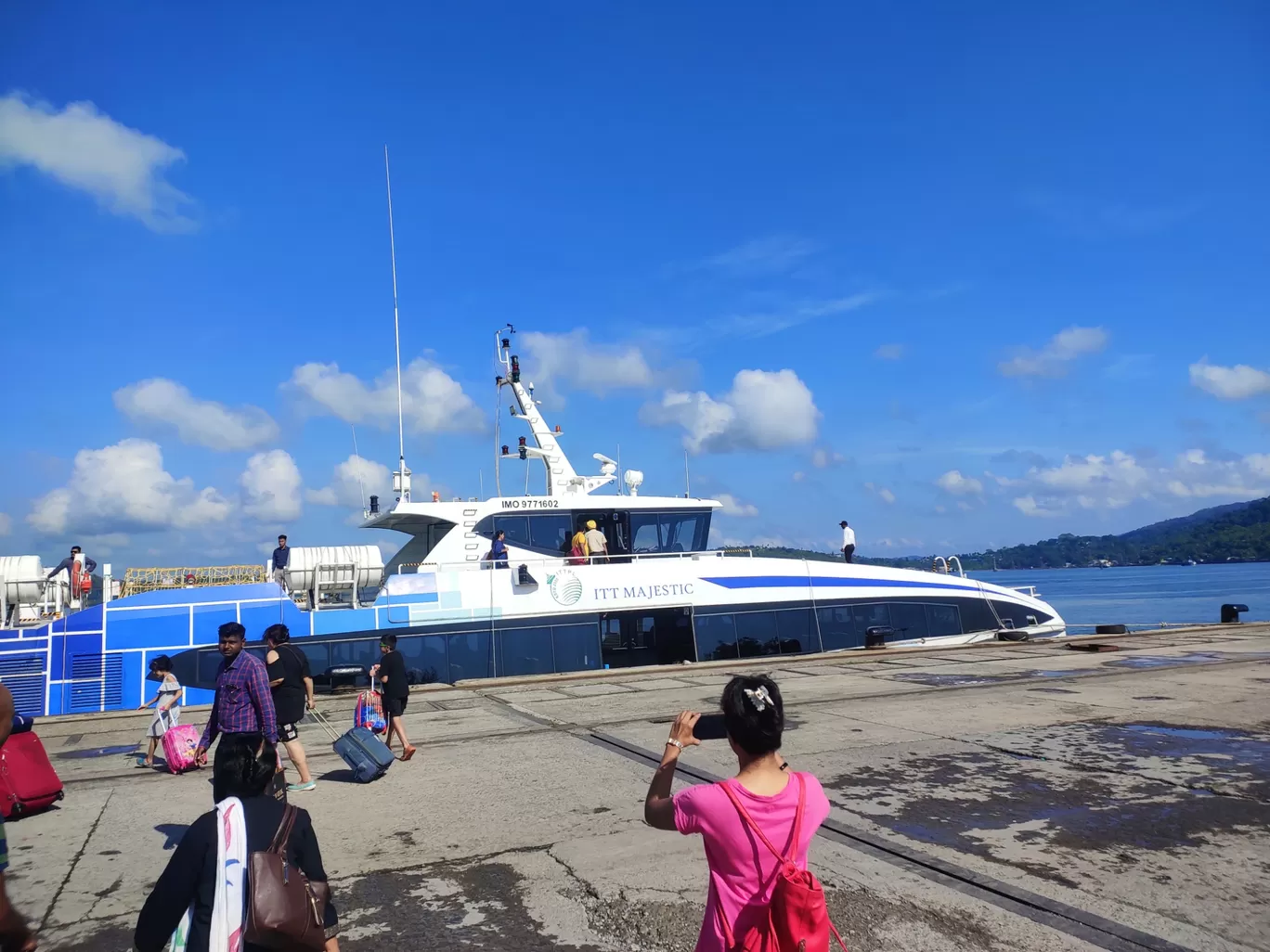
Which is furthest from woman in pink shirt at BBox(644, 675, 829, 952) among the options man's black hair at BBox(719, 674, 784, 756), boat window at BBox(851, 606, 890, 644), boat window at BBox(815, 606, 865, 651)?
boat window at BBox(851, 606, 890, 644)

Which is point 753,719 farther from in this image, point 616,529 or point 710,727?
point 616,529

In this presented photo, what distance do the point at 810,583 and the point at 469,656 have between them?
7.34 metres

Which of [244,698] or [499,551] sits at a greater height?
[499,551]

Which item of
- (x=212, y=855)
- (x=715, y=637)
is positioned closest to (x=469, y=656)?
(x=715, y=637)

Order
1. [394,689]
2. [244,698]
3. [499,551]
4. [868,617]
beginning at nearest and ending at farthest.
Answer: [244,698] < [394,689] < [499,551] < [868,617]

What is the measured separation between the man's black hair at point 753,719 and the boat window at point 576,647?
1424 centimetres

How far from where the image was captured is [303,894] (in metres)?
2.77

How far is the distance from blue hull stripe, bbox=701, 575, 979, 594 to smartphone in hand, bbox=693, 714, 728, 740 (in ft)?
49.4

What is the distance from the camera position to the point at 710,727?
2.64 metres

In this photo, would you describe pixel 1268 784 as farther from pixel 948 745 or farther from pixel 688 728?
pixel 688 728

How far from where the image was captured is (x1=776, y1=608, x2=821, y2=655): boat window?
711 inches

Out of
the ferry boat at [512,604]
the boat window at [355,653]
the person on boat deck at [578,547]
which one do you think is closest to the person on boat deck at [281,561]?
Answer: the ferry boat at [512,604]

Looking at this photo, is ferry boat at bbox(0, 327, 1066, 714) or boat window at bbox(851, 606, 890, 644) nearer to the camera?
ferry boat at bbox(0, 327, 1066, 714)

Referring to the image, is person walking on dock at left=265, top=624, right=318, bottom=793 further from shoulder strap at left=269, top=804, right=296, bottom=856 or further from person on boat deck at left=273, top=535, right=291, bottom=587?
person on boat deck at left=273, top=535, right=291, bottom=587
